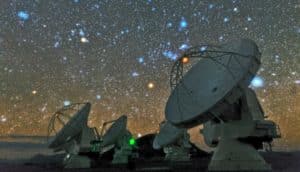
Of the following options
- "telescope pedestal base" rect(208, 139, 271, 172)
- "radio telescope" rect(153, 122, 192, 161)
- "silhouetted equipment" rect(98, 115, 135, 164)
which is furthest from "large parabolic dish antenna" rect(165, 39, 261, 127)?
"radio telescope" rect(153, 122, 192, 161)

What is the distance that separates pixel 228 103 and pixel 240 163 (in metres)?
6.25

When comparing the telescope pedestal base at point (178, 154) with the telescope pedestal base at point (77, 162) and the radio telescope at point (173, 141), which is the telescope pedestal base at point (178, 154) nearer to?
the radio telescope at point (173, 141)

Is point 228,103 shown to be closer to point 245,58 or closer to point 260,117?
point 245,58

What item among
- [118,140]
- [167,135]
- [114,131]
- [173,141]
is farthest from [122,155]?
[173,141]

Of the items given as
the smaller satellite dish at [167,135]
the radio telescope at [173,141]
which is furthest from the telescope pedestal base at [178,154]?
the smaller satellite dish at [167,135]

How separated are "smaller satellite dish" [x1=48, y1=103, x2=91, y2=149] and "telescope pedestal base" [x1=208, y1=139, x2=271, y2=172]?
15709mm

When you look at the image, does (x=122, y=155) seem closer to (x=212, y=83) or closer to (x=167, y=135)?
(x=167, y=135)

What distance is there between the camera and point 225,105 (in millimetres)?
29297

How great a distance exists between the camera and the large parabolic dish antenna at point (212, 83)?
29.1 metres

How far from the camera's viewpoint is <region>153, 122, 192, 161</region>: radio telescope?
5603 cm

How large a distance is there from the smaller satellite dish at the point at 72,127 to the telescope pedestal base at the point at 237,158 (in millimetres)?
15709

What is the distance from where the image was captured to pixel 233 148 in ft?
109

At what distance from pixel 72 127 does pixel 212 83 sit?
17011mm

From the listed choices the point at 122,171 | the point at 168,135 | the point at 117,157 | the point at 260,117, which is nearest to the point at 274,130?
the point at 260,117
